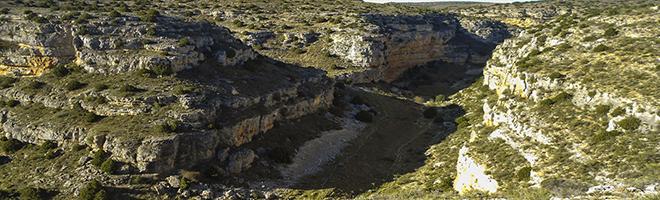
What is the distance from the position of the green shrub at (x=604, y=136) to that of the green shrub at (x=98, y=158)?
3508 centimetres

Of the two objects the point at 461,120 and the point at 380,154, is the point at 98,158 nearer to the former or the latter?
the point at 380,154

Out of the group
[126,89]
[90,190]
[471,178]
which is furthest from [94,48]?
[471,178]

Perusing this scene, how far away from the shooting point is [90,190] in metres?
29.7

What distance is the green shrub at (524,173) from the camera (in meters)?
26.4

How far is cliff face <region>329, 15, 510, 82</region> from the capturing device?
76375 millimetres

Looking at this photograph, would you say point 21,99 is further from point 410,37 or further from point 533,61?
point 410,37

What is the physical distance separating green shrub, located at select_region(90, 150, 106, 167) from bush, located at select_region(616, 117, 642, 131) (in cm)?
3714

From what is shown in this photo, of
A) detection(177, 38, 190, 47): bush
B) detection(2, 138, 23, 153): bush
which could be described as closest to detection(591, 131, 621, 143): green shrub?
detection(177, 38, 190, 47): bush

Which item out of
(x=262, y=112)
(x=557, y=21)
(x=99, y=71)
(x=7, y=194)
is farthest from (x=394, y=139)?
(x=7, y=194)

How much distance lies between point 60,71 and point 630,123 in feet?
162

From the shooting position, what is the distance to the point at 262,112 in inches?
1656

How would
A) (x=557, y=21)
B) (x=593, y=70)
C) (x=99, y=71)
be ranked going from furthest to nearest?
(x=557, y=21), (x=99, y=71), (x=593, y=70)

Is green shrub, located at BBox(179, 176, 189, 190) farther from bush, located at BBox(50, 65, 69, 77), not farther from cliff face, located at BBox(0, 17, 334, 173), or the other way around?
bush, located at BBox(50, 65, 69, 77)

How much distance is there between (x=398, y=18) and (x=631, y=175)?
73.8 metres
